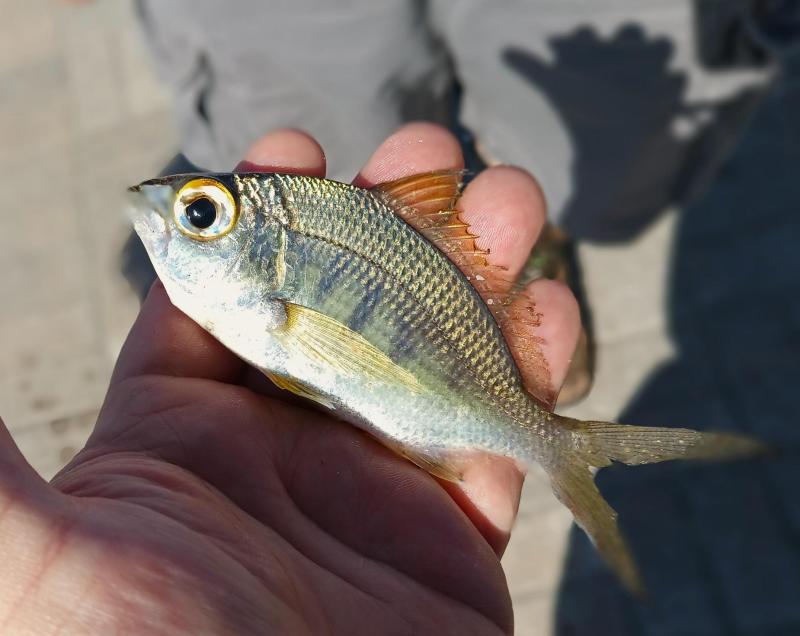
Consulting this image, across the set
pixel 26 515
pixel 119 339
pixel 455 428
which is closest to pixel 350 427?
pixel 455 428

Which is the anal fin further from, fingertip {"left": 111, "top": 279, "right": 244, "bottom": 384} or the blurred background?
the blurred background

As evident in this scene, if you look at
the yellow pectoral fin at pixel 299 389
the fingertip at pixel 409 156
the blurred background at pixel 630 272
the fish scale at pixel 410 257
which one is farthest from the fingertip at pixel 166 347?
the blurred background at pixel 630 272

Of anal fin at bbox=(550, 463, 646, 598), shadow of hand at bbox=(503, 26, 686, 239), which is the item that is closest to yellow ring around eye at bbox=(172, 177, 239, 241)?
anal fin at bbox=(550, 463, 646, 598)

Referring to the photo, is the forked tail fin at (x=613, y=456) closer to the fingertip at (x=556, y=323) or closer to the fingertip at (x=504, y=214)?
the fingertip at (x=556, y=323)

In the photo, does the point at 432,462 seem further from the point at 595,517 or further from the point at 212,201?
the point at 212,201

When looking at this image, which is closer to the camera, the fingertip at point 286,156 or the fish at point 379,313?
the fish at point 379,313

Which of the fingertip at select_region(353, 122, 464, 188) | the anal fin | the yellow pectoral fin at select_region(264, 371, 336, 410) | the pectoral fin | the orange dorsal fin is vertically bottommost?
the anal fin

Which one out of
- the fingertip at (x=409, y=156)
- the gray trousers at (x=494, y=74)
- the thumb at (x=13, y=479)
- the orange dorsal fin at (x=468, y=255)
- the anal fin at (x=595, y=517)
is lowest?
the anal fin at (x=595, y=517)
